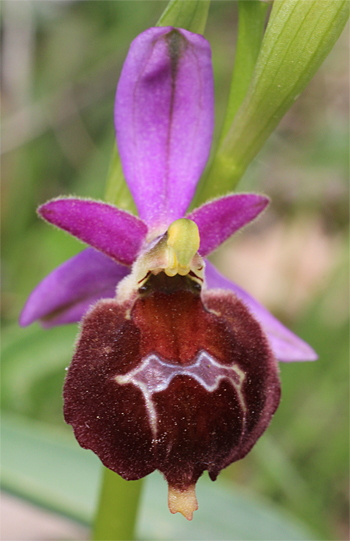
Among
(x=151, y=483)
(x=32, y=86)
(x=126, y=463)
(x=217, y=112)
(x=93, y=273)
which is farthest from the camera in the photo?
(x=32, y=86)

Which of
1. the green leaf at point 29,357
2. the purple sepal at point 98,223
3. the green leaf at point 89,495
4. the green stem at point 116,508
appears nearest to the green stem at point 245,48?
the purple sepal at point 98,223

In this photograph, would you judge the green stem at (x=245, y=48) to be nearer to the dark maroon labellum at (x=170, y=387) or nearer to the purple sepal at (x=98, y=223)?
the purple sepal at (x=98, y=223)

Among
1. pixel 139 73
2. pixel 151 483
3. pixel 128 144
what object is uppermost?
pixel 139 73

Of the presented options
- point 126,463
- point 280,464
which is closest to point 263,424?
point 126,463

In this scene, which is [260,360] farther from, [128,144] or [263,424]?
[128,144]

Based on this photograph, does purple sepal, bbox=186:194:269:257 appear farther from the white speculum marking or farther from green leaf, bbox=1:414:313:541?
green leaf, bbox=1:414:313:541

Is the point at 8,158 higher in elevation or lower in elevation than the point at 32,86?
lower
